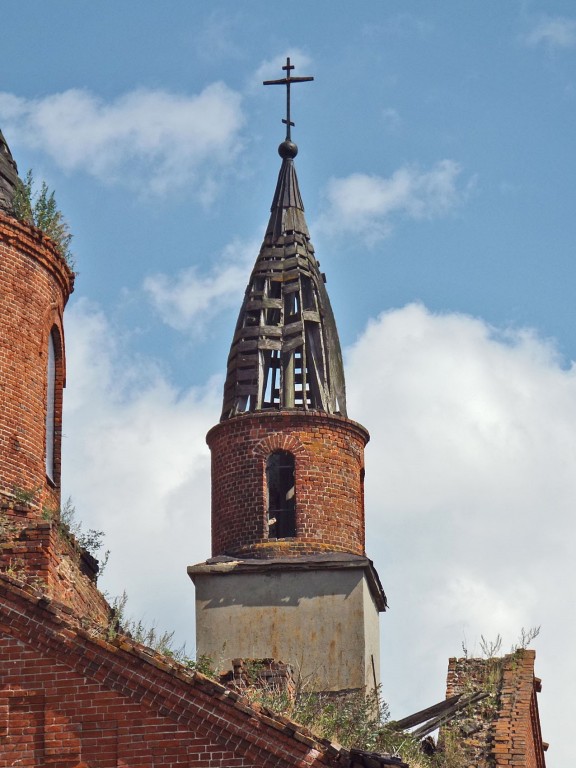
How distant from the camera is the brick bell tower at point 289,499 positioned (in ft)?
85.7

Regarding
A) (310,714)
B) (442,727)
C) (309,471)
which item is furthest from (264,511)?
(310,714)

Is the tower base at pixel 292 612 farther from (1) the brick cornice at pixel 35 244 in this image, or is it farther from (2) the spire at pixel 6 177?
(2) the spire at pixel 6 177

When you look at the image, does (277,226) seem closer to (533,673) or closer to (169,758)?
(533,673)

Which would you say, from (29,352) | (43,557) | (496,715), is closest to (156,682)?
(43,557)

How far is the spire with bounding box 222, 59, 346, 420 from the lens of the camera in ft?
92.5

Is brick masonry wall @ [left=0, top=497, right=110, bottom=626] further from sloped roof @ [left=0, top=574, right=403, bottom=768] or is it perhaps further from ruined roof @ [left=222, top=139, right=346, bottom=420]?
ruined roof @ [left=222, top=139, right=346, bottom=420]

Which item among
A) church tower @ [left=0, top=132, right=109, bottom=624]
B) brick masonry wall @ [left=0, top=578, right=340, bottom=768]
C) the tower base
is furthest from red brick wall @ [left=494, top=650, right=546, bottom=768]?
brick masonry wall @ [left=0, top=578, right=340, bottom=768]

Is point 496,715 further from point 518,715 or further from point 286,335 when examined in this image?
point 286,335

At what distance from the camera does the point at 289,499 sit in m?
27.5

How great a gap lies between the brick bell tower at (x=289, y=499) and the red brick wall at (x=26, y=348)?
6.64 m

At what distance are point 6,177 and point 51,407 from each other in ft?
8.96

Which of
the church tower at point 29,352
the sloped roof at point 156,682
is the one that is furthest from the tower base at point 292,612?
the sloped roof at point 156,682

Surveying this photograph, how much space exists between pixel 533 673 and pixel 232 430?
8.15 m

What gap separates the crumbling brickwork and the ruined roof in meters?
7.56
